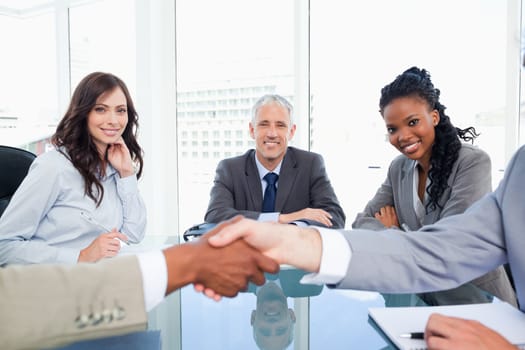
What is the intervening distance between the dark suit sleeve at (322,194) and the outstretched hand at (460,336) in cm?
164

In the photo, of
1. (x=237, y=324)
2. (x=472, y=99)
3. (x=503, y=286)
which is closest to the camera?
(x=237, y=324)

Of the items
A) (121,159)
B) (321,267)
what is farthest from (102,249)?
(321,267)

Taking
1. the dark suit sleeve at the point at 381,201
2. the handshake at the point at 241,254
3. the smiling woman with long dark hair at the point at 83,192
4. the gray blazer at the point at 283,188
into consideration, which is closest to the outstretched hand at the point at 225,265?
the handshake at the point at 241,254

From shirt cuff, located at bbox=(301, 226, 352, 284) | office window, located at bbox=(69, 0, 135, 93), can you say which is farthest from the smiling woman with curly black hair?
office window, located at bbox=(69, 0, 135, 93)

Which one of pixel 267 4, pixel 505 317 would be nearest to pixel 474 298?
pixel 505 317

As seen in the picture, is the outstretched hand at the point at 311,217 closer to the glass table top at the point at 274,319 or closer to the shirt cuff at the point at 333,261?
the glass table top at the point at 274,319

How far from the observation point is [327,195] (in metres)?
2.68

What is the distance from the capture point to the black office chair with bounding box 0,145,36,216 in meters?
2.09

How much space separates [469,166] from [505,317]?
104cm

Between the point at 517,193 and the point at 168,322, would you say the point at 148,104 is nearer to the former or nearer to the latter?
the point at 168,322

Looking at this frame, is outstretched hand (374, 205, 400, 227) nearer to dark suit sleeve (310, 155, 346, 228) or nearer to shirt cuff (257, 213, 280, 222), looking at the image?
dark suit sleeve (310, 155, 346, 228)

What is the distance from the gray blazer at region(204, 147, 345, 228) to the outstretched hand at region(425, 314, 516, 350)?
5.46 feet

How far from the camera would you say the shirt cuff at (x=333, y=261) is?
111 centimetres

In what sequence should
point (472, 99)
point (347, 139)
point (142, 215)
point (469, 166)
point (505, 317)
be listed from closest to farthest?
point (505, 317), point (469, 166), point (142, 215), point (472, 99), point (347, 139)
